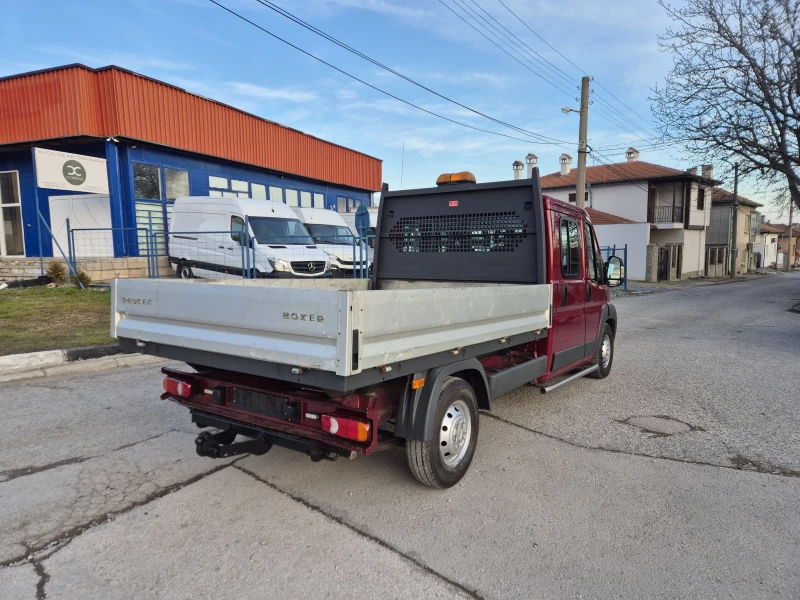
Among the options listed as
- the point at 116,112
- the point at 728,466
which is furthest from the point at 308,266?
the point at 728,466

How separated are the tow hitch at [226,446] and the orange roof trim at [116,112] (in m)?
14.3

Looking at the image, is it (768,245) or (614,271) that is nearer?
(614,271)

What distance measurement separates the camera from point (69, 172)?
13.5 metres

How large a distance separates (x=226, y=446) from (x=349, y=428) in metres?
1.04

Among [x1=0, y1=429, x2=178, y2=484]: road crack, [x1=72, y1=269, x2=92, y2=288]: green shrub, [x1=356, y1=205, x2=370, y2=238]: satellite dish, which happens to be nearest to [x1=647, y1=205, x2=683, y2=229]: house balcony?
[x1=356, y1=205, x2=370, y2=238]: satellite dish

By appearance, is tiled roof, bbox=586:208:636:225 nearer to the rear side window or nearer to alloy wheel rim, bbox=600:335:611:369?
alloy wheel rim, bbox=600:335:611:369

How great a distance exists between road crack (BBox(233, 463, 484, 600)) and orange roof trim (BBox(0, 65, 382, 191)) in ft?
47.6

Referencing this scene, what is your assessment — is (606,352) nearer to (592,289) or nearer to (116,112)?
(592,289)

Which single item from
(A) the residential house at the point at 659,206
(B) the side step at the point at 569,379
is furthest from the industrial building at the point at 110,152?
(A) the residential house at the point at 659,206

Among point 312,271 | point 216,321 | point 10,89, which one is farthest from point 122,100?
point 216,321

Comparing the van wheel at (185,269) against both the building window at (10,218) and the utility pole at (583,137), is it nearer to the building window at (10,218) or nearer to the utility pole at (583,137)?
the building window at (10,218)

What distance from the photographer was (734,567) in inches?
108

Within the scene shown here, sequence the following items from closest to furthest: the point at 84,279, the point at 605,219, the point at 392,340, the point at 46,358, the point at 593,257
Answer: the point at 392,340 < the point at 593,257 < the point at 46,358 < the point at 84,279 < the point at 605,219

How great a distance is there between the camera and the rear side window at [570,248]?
517 cm
